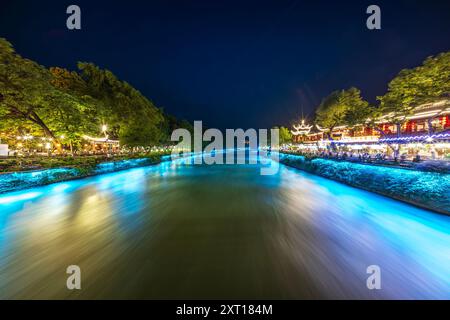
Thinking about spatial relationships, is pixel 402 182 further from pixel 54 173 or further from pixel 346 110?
pixel 346 110

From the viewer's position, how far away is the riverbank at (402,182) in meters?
7.34

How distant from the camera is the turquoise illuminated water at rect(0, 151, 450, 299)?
316cm

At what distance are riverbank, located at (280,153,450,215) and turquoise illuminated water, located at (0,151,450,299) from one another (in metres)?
0.67

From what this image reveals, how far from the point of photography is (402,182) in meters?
9.25

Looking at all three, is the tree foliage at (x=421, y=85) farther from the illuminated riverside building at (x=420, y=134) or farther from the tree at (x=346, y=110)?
the tree at (x=346, y=110)

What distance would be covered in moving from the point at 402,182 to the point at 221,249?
1024cm

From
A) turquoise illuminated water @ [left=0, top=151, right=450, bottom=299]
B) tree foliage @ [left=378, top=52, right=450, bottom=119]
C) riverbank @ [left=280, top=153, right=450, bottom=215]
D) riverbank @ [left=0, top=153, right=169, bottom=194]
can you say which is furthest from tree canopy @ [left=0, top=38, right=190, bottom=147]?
tree foliage @ [left=378, top=52, right=450, bottom=119]

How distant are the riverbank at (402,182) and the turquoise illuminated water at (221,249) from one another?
67 cm

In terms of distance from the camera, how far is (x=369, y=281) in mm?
3373

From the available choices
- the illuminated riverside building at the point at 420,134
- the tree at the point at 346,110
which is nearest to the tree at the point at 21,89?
the illuminated riverside building at the point at 420,134

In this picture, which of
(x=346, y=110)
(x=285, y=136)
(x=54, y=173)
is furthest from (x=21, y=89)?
(x=285, y=136)

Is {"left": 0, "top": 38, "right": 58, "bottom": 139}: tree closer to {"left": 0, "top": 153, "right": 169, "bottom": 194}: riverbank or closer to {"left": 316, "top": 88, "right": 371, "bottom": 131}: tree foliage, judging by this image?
{"left": 0, "top": 153, "right": 169, "bottom": 194}: riverbank
